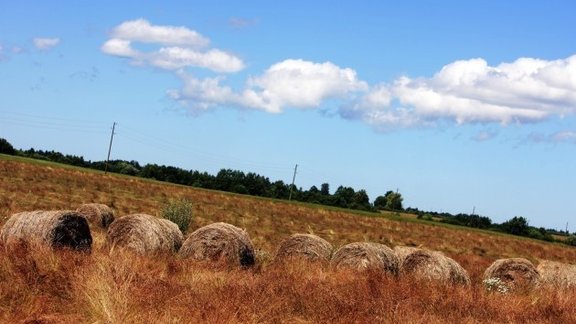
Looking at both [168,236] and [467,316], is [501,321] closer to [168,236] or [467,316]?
[467,316]

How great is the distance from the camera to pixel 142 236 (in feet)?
56.7

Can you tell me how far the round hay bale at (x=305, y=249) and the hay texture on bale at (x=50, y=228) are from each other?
5992mm

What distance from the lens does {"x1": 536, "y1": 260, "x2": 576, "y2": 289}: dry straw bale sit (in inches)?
753

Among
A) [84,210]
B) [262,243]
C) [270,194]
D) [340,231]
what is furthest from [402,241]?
[270,194]

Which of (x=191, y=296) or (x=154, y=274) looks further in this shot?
(x=154, y=274)

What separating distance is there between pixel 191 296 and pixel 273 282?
9.21 feet

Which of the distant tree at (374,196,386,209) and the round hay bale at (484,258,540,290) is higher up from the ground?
the distant tree at (374,196,386,209)

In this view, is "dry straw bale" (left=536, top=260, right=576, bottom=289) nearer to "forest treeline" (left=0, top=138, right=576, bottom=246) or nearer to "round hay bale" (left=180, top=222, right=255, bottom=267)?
"round hay bale" (left=180, top=222, right=255, bottom=267)

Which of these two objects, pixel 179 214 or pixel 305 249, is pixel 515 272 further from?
pixel 179 214

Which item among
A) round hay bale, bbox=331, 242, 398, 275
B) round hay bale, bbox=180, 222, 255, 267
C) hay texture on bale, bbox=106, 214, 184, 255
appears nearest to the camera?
round hay bale, bbox=180, 222, 255, 267

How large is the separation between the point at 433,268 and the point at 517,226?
7464cm

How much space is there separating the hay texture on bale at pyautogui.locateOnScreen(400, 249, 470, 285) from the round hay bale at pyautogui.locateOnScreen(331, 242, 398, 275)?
1.56ft

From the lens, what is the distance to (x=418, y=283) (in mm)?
14867

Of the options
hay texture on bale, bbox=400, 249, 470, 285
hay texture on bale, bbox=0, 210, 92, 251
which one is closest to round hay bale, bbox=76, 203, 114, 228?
hay texture on bale, bbox=0, 210, 92, 251
